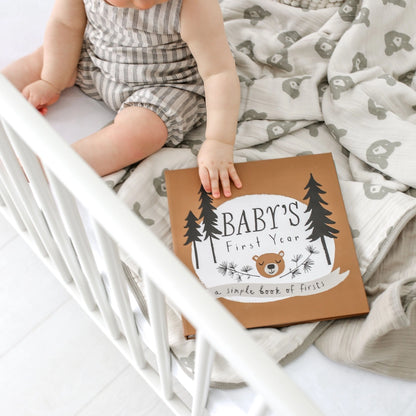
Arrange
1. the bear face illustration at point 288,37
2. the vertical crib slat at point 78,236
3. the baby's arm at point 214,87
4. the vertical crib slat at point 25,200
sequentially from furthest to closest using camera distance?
the bear face illustration at point 288,37
the baby's arm at point 214,87
the vertical crib slat at point 25,200
the vertical crib slat at point 78,236

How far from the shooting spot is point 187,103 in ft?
2.85

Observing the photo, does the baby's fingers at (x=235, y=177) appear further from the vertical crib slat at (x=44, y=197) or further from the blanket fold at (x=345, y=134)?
the vertical crib slat at (x=44, y=197)

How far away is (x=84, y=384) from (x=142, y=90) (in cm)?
59

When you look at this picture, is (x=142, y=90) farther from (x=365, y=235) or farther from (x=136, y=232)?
(x=136, y=232)

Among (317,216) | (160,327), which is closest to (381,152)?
(317,216)

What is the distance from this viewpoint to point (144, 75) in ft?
2.83

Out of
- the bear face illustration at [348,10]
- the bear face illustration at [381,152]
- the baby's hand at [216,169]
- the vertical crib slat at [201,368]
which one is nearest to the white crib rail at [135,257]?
the vertical crib slat at [201,368]

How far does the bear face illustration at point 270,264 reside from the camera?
0.74m

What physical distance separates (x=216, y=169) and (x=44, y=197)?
313 mm

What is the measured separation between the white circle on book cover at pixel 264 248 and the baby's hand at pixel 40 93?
370 mm

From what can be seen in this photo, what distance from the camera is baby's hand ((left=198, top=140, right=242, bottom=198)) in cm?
79

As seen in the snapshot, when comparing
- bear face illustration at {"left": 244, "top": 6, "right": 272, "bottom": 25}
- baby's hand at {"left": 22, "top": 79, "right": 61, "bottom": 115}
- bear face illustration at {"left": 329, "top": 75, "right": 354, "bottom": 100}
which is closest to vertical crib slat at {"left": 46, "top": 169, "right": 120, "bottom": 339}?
Answer: baby's hand at {"left": 22, "top": 79, "right": 61, "bottom": 115}

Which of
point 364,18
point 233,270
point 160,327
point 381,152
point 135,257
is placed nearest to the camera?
point 135,257

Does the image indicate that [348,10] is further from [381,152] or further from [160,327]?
[160,327]
